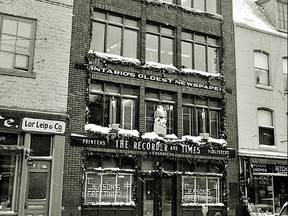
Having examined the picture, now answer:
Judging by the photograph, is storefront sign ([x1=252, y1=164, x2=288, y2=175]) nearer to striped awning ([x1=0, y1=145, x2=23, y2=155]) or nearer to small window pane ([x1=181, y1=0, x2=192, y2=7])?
small window pane ([x1=181, y1=0, x2=192, y2=7])

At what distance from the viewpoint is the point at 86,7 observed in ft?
58.1

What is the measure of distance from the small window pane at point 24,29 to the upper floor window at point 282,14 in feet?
50.8

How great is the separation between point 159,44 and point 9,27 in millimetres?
7315

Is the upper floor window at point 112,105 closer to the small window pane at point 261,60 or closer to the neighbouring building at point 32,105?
the neighbouring building at point 32,105

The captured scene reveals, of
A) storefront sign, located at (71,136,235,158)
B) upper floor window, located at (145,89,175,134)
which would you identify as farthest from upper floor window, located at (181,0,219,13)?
storefront sign, located at (71,136,235,158)

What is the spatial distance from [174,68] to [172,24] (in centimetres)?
236

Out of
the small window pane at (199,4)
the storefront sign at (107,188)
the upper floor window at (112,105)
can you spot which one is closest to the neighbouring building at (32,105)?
the storefront sign at (107,188)

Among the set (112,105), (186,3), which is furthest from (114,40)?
(186,3)

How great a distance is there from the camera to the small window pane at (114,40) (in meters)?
18.3

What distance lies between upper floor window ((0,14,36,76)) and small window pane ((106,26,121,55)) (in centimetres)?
365

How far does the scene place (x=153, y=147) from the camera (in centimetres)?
1784

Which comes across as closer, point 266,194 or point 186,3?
point 266,194

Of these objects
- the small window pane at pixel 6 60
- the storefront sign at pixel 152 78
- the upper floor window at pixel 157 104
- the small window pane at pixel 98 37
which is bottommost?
the upper floor window at pixel 157 104

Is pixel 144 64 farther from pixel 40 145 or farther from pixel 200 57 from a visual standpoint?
pixel 40 145
